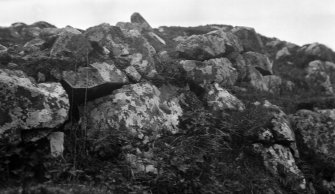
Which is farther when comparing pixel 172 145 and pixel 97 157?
pixel 172 145

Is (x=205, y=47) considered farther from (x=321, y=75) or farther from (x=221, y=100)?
(x=321, y=75)

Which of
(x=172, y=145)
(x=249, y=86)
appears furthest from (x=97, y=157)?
(x=249, y=86)

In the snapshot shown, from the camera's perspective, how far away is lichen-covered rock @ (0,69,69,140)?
9477 millimetres

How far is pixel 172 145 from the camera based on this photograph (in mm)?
11461

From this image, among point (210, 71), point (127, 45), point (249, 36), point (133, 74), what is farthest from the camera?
point (249, 36)

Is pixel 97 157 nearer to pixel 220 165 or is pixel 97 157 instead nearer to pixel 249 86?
pixel 220 165

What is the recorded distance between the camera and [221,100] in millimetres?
14422

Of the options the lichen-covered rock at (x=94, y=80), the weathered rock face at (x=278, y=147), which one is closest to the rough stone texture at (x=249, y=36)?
the weathered rock face at (x=278, y=147)

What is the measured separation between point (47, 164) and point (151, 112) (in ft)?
14.6

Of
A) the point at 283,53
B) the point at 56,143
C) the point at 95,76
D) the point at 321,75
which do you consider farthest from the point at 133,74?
the point at 283,53

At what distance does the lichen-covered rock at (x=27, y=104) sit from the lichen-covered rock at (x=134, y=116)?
1.12m

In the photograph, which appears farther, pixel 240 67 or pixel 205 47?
pixel 240 67

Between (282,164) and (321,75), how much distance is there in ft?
40.7

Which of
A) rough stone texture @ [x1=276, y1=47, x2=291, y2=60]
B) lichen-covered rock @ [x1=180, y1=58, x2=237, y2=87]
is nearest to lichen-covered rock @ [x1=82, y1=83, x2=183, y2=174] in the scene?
lichen-covered rock @ [x1=180, y1=58, x2=237, y2=87]
